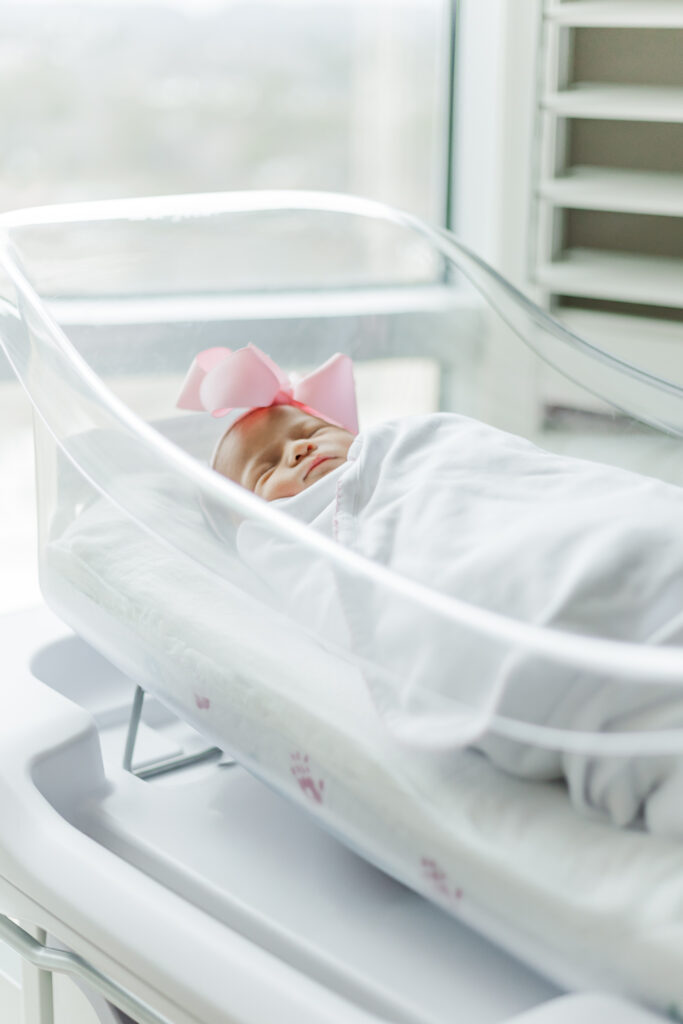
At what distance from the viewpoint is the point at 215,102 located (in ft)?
6.35

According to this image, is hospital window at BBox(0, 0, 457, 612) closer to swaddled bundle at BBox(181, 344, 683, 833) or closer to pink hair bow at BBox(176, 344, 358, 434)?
pink hair bow at BBox(176, 344, 358, 434)

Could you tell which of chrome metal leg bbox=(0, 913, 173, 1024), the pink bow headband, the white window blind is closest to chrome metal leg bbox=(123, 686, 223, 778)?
chrome metal leg bbox=(0, 913, 173, 1024)

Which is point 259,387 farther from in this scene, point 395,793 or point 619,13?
point 619,13

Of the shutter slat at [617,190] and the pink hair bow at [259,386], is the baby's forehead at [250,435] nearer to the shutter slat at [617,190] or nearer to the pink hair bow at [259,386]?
the pink hair bow at [259,386]

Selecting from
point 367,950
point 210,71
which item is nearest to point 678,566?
point 367,950

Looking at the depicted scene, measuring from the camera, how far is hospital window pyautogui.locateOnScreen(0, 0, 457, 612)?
1.80 m

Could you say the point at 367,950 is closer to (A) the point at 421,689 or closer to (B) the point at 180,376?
(A) the point at 421,689

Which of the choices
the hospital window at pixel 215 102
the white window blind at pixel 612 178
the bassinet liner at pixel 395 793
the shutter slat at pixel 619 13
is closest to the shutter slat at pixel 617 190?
the white window blind at pixel 612 178

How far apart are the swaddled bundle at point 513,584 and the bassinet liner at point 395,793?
25mm

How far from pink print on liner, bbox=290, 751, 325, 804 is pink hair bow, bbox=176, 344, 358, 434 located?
1.16 feet

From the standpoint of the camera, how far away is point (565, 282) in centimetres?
149

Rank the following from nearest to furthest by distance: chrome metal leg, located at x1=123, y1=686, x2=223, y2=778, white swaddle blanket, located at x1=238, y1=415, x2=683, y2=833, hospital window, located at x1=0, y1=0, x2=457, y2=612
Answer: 1. white swaddle blanket, located at x1=238, y1=415, x2=683, y2=833
2. chrome metal leg, located at x1=123, y1=686, x2=223, y2=778
3. hospital window, located at x1=0, y1=0, x2=457, y2=612

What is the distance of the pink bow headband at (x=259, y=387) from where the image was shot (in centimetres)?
93

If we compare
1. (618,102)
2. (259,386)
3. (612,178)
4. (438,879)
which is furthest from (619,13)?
(438,879)
